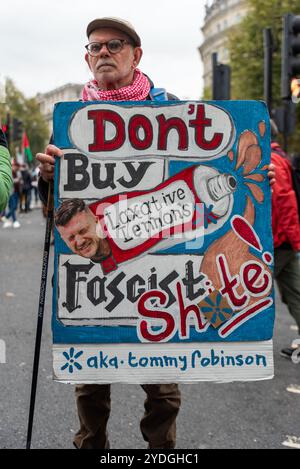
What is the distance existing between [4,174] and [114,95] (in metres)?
0.58

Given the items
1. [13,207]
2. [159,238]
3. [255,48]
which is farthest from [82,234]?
[255,48]

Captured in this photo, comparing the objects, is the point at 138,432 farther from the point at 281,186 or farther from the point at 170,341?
the point at 281,186

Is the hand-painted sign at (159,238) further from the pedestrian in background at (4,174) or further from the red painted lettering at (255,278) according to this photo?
the pedestrian in background at (4,174)

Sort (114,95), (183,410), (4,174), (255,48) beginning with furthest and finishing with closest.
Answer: (255,48) < (183,410) < (114,95) < (4,174)

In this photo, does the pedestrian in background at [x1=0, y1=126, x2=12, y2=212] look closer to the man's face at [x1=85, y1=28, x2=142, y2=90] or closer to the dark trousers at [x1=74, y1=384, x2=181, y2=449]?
the man's face at [x1=85, y1=28, x2=142, y2=90]

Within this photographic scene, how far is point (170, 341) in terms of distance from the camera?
7.48 ft

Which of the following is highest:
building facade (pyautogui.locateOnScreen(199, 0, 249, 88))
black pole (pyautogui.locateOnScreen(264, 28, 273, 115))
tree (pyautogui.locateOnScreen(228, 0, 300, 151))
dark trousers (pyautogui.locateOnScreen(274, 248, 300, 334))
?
building facade (pyautogui.locateOnScreen(199, 0, 249, 88))

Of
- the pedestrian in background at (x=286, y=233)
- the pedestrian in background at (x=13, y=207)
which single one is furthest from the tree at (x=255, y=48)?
the pedestrian in background at (x=286, y=233)

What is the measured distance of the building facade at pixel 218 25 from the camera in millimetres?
85812

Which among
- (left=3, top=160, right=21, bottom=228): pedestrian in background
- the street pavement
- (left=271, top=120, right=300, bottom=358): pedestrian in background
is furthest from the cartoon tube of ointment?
(left=3, top=160, right=21, bottom=228): pedestrian in background

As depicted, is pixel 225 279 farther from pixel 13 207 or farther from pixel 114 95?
pixel 13 207

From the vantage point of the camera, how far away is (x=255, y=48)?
92.8ft

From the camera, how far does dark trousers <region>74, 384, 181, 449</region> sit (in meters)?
2.54

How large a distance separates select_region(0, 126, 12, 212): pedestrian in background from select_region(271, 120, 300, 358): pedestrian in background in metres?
2.59
